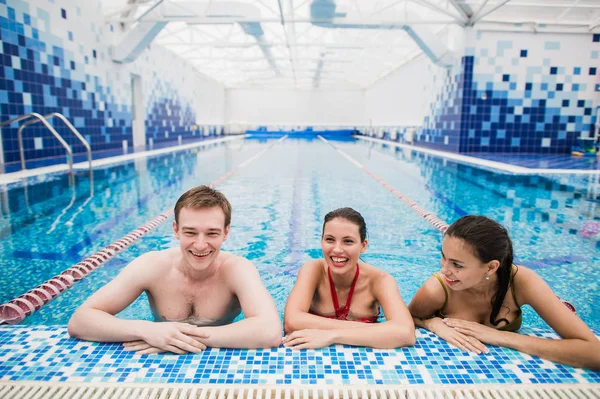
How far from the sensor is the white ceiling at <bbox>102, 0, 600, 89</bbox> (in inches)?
400

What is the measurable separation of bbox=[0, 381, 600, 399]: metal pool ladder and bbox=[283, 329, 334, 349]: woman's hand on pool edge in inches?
9.9

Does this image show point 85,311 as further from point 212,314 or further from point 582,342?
point 582,342

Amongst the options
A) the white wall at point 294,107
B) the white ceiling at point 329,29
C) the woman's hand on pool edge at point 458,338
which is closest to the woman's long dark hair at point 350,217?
the woman's hand on pool edge at point 458,338

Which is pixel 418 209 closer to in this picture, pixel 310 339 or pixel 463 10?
pixel 310 339

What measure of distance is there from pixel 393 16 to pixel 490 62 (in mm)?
2842

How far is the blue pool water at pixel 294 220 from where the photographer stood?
9.99 feet

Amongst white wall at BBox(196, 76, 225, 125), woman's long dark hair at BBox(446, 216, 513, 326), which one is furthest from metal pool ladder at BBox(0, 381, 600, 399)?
white wall at BBox(196, 76, 225, 125)

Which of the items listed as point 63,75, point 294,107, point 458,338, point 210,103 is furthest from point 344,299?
point 294,107

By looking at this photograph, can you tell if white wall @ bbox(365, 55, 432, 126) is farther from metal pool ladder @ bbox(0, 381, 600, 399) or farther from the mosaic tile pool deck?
metal pool ladder @ bbox(0, 381, 600, 399)

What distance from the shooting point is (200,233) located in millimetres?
1606

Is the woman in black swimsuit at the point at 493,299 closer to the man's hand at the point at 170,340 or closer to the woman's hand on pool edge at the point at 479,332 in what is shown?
the woman's hand on pool edge at the point at 479,332

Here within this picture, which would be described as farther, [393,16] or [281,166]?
[393,16]

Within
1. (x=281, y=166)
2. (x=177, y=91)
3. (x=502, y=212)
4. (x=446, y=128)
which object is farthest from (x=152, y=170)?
(x=177, y=91)

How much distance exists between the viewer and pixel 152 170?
816cm
